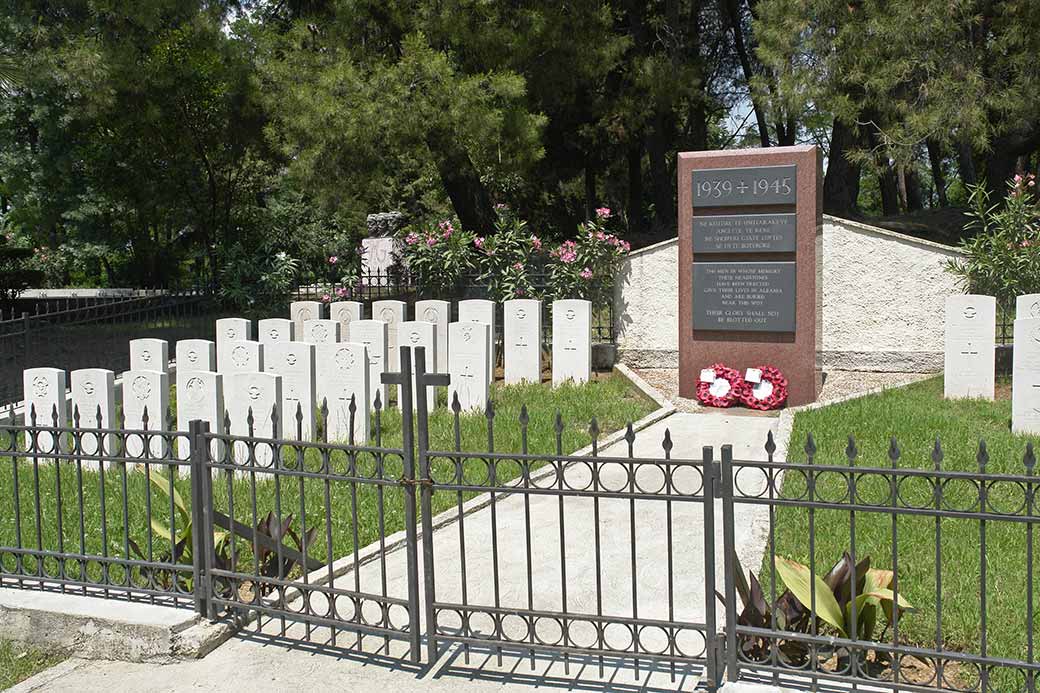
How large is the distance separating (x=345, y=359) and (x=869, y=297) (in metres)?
8.03

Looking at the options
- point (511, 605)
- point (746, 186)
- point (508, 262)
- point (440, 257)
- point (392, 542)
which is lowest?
point (511, 605)

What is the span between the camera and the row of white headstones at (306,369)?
8.76 meters

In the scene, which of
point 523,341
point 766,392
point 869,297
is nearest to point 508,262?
point 523,341

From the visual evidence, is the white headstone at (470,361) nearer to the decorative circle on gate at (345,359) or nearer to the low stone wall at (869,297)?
the decorative circle on gate at (345,359)

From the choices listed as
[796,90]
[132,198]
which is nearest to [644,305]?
[796,90]

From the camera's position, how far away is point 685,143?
27453mm

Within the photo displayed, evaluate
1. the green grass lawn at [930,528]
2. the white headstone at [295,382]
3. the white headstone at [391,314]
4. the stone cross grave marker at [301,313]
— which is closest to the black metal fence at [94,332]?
the stone cross grave marker at [301,313]

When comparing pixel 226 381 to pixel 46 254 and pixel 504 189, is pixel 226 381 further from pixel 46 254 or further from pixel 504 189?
pixel 46 254

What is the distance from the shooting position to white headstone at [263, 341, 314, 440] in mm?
9516

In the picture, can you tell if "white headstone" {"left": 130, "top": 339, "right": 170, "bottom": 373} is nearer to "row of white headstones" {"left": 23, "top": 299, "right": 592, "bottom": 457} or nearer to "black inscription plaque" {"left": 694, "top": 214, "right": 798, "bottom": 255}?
"row of white headstones" {"left": 23, "top": 299, "right": 592, "bottom": 457}

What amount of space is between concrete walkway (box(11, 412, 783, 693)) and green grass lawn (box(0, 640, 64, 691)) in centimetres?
16

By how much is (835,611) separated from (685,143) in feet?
78.9

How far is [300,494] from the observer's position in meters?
5.15

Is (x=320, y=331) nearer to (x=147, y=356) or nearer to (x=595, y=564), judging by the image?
(x=147, y=356)
